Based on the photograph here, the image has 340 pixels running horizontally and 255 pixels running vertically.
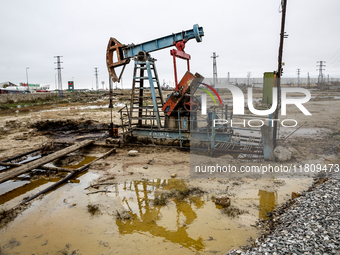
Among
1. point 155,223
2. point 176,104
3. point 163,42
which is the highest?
point 163,42

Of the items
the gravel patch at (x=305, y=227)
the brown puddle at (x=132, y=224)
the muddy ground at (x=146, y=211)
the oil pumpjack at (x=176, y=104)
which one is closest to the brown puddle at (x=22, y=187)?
the muddy ground at (x=146, y=211)

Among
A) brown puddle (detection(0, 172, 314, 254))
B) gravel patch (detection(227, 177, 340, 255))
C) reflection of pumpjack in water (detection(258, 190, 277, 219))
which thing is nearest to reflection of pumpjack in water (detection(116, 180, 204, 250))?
brown puddle (detection(0, 172, 314, 254))

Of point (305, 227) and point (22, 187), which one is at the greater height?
point (305, 227)

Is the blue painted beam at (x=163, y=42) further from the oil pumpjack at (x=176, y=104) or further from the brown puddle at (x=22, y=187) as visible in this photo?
the brown puddle at (x=22, y=187)

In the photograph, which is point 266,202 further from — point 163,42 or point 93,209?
point 163,42

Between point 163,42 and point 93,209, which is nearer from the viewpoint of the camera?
point 93,209

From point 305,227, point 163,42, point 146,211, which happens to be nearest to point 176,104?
point 163,42

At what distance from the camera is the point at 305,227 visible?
343 centimetres

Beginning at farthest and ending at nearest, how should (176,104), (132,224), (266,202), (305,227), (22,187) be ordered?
(176,104)
(22,187)
(266,202)
(132,224)
(305,227)

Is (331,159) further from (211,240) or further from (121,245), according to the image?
(121,245)

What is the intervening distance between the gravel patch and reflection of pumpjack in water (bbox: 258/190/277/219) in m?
0.16

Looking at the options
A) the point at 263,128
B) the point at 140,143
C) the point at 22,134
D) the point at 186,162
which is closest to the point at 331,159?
the point at 263,128

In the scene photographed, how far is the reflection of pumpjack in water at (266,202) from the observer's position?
4.40 metres

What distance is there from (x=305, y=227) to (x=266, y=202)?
1.36m
